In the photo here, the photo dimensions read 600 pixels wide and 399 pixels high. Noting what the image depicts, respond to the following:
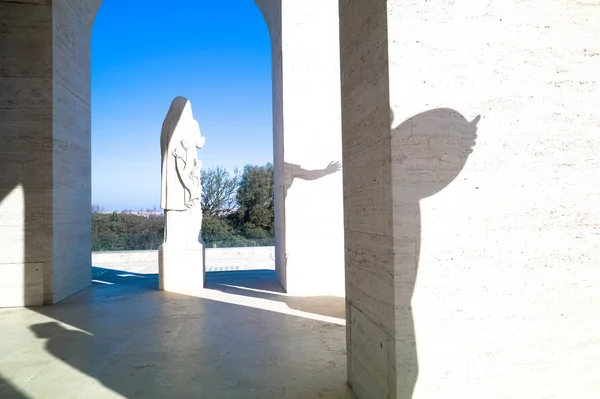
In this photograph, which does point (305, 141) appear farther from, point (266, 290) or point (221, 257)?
point (221, 257)

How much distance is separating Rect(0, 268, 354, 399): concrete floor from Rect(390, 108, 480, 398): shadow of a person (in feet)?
3.35

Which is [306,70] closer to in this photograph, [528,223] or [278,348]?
[278,348]

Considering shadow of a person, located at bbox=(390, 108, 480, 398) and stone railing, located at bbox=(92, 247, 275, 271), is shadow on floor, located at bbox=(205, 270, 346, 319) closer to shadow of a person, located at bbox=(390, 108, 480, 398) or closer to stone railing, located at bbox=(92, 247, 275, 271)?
stone railing, located at bbox=(92, 247, 275, 271)

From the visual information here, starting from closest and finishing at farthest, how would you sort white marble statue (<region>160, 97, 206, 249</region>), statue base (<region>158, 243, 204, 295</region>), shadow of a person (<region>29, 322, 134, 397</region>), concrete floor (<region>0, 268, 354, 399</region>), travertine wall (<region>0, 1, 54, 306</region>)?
concrete floor (<region>0, 268, 354, 399</region>), shadow of a person (<region>29, 322, 134, 397</region>), travertine wall (<region>0, 1, 54, 306</region>), statue base (<region>158, 243, 204, 295</region>), white marble statue (<region>160, 97, 206, 249</region>)

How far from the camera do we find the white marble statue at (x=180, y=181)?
7.81 metres

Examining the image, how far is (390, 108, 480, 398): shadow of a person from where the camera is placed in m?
2.31

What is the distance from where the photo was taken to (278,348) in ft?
13.7

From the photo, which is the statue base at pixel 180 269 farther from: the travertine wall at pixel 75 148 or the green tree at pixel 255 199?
the green tree at pixel 255 199

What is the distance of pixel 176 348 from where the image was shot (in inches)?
165

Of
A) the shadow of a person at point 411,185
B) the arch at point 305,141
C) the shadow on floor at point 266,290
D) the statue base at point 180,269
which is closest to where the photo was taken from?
the shadow of a person at point 411,185

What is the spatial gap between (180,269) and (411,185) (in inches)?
244

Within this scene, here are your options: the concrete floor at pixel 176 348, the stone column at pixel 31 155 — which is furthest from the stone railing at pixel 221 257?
the stone column at pixel 31 155

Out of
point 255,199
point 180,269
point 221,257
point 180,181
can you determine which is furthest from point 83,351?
point 255,199

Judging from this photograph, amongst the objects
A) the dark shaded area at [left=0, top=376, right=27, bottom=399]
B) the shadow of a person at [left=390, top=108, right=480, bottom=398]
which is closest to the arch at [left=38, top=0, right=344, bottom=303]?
the dark shaded area at [left=0, top=376, right=27, bottom=399]
